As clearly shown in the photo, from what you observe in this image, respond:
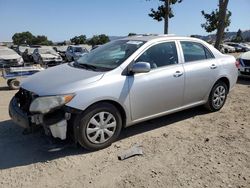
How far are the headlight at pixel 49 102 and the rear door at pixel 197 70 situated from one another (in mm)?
2262

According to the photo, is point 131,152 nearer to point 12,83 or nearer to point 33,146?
point 33,146

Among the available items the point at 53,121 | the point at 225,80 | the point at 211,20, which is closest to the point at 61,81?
the point at 53,121

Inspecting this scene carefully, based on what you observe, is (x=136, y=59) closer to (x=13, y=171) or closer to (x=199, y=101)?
(x=199, y=101)

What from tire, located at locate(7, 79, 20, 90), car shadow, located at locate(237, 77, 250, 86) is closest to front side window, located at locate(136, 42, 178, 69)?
car shadow, located at locate(237, 77, 250, 86)

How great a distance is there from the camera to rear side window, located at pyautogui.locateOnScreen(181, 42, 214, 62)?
5.24 m

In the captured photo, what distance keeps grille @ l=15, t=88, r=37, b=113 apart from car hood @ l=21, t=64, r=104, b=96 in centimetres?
8

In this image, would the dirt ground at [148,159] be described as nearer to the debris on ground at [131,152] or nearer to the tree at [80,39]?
the debris on ground at [131,152]

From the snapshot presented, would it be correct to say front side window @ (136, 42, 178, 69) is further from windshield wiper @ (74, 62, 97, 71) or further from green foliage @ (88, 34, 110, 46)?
green foliage @ (88, 34, 110, 46)

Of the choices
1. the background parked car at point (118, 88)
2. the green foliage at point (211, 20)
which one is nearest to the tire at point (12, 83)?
the background parked car at point (118, 88)

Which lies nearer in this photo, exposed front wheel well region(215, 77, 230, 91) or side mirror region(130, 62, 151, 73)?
side mirror region(130, 62, 151, 73)

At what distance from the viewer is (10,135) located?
16.0 ft

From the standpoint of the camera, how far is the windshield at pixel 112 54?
4565 mm

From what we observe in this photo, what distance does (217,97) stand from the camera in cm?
593

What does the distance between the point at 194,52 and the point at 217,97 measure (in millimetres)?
1138
